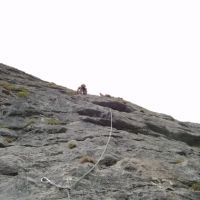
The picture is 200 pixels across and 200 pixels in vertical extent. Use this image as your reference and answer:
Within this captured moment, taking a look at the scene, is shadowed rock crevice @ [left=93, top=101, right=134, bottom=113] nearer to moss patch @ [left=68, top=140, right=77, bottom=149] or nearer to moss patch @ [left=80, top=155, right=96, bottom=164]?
moss patch @ [left=68, top=140, right=77, bottom=149]

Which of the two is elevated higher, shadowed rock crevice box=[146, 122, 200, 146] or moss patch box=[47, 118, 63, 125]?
shadowed rock crevice box=[146, 122, 200, 146]

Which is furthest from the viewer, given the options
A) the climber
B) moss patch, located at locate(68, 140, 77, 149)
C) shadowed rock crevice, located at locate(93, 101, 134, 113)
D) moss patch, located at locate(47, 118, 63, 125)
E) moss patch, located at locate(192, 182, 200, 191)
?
the climber

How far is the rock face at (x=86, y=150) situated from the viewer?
47.4 ft

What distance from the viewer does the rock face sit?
47.4ft

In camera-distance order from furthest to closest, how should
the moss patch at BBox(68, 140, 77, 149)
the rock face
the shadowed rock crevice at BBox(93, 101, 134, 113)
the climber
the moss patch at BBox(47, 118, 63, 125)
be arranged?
the climber < the shadowed rock crevice at BBox(93, 101, 134, 113) < the moss patch at BBox(47, 118, 63, 125) < the moss patch at BBox(68, 140, 77, 149) < the rock face

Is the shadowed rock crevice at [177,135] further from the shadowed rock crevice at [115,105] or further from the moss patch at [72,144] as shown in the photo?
the moss patch at [72,144]

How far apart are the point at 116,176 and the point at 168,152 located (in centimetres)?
564

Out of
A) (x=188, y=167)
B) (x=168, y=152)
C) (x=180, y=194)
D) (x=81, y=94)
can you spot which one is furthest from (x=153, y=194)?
(x=81, y=94)

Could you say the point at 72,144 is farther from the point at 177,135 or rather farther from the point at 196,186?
the point at 177,135

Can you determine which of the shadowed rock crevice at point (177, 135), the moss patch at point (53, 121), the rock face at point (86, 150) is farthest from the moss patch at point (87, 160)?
the shadowed rock crevice at point (177, 135)

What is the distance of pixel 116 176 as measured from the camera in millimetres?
15461

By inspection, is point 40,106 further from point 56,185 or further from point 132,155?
point 56,185

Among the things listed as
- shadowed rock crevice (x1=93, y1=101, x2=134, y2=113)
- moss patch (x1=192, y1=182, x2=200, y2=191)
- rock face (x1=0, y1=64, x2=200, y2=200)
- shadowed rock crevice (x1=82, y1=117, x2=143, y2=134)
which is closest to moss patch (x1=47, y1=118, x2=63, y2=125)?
rock face (x1=0, y1=64, x2=200, y2=200)

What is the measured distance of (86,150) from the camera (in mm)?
17734
